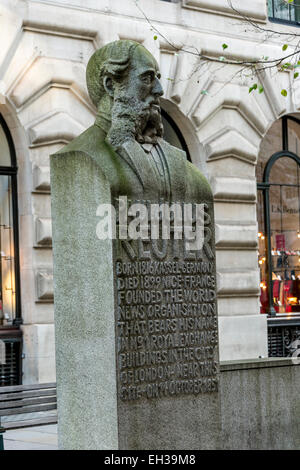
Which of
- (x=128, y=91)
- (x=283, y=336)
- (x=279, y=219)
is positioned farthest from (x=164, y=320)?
(x=279, y=219)

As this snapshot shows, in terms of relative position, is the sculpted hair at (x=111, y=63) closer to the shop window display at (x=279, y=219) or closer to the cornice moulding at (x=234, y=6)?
the cornice moulding at (x=234, y=6)

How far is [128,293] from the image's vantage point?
7.93 meters

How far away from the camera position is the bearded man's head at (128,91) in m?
8.25

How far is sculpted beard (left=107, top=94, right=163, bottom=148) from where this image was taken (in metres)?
8.21

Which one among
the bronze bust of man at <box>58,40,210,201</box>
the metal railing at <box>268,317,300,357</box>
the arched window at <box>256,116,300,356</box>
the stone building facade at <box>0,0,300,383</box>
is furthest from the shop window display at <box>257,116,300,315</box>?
the bronze bust of man at <box>58,40,210,201</box>

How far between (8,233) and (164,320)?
28.6 ft

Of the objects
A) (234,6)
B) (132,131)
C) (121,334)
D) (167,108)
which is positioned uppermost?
(234,6)

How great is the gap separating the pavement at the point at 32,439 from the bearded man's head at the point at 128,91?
4.11m

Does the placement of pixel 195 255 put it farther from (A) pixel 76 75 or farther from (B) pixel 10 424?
(A) pixel 76 75

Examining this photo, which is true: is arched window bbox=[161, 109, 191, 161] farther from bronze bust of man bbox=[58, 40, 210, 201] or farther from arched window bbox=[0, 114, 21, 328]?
bronze bust of man bbox=[58, 40, 210, 201]

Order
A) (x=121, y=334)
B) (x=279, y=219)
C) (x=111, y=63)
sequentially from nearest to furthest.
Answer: (x=121, y=334) < (x=111, y=63) < (x=279, y=219)

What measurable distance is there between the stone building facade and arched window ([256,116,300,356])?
752 mm

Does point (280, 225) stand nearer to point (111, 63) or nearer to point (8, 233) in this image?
point (8, 233)

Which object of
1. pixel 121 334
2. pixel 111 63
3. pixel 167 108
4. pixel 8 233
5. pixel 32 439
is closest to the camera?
pixel 121 334
